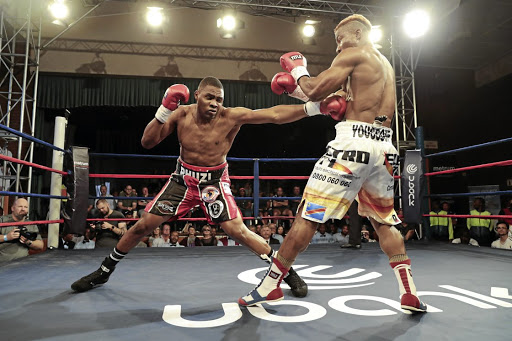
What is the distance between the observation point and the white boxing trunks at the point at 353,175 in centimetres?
139

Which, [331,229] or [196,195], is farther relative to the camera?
[331,229]

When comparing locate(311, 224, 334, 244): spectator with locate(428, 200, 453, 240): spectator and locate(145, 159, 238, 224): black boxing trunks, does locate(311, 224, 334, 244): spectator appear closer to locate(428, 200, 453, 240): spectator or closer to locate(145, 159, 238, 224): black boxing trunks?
locate(428, 200, 453, 240): spectator

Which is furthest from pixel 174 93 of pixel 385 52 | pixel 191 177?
pixel 385 52

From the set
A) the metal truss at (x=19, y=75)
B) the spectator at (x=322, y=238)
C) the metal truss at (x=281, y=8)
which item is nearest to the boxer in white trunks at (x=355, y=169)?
the spectator at (x=322, y=238)

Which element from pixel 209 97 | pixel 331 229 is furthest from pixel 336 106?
pixel 331 229

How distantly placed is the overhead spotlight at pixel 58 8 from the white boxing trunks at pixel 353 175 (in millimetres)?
6580

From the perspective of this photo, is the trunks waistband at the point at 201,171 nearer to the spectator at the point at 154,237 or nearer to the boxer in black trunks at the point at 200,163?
the boxer in black trunks at the point at 200,163

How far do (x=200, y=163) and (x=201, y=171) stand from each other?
1.9 inches

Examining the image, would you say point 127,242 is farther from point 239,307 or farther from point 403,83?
point 403,83

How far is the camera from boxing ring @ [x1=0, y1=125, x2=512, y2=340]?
1162 millimetres

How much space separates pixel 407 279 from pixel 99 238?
132 inches

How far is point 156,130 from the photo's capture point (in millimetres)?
1814

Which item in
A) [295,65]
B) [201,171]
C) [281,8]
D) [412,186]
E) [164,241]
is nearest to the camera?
[295,65]

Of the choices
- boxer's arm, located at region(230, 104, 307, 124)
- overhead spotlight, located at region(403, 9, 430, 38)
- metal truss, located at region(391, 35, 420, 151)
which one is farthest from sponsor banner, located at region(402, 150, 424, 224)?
overhead spotlight, located at region(403, 9, 430, 38)
